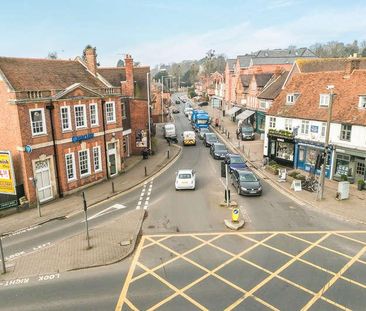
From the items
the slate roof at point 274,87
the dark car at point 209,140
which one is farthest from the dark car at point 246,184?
the slate roof at point 274,87

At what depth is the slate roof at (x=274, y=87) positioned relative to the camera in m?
47.7

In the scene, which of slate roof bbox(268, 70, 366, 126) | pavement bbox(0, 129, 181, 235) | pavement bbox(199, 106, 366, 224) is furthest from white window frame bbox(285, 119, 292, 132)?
pavement bbox(0, 129, 181, 235)

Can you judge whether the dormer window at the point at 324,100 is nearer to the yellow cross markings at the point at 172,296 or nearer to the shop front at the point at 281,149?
the shop front at the point at 281,149

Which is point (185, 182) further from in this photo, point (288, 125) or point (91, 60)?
point (91, 60)

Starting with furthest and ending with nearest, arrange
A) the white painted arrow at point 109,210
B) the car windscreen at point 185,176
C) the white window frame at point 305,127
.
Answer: the white window frame at point 305,127 < the car windscreen at point 185,176 < the white painted arrow at point 109,210

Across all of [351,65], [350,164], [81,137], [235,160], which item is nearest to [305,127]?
[350,164]

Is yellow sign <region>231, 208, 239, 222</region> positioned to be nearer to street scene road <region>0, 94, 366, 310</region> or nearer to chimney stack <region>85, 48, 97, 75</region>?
street scene road <region>0, 94, 366, 310</region>

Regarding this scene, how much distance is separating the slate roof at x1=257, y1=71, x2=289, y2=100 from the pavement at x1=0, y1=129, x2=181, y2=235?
Result: 19.1 metres

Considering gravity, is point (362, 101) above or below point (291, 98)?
above

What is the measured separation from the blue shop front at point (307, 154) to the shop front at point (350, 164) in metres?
1.01

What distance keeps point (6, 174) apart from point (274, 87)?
128ft

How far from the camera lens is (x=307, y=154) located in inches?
1216

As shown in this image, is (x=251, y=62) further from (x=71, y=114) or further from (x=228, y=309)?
(x=228, y=309)

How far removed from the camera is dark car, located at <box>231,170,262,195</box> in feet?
79.1
